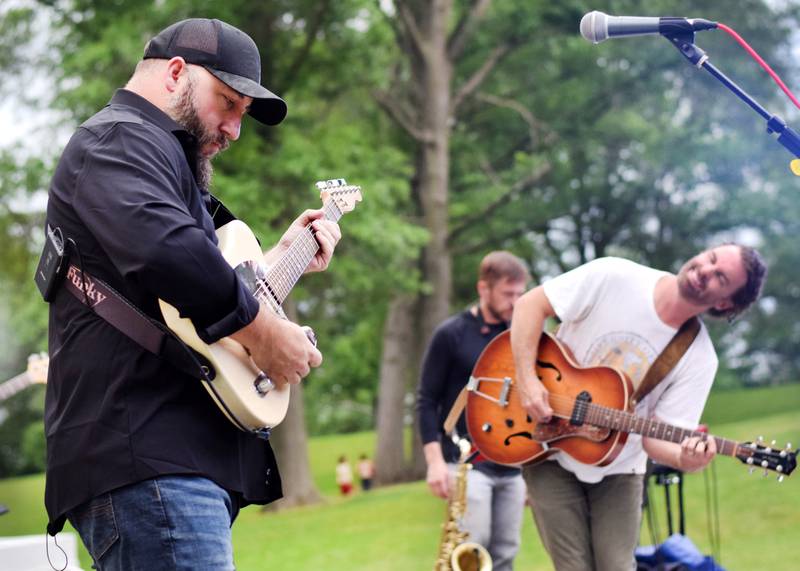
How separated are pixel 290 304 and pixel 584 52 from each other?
8871 mm

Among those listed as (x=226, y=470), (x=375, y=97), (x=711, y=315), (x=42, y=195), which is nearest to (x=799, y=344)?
(x=375, y=97)

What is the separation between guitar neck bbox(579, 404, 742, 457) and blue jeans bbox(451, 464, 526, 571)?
5.55ft

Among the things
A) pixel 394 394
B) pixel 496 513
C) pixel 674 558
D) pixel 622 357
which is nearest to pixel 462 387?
pixel 496 513

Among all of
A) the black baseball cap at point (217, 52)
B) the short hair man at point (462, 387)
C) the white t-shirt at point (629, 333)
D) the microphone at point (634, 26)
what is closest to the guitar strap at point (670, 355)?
the white t-shirt at point (629, 333)

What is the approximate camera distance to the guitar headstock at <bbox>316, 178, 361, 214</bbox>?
3.98 metres

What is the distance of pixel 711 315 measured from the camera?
5.05 metres

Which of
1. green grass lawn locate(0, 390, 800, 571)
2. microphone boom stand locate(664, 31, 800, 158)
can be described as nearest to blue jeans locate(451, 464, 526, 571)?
microphone boom stand locate(664, 31, 800, 158)

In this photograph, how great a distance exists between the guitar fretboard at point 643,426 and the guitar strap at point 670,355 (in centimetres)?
10

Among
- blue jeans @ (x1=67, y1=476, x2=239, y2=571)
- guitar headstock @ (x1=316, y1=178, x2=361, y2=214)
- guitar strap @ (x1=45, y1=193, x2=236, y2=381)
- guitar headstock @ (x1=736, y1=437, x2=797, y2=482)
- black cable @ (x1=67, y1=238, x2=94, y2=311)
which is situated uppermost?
guitar headstock @ (x1=316, y1=178, x2=361, y2=214)

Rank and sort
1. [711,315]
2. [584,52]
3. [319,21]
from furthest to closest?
[584,52]
[319,21]
[711,315]

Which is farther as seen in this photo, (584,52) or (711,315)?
(584,52)

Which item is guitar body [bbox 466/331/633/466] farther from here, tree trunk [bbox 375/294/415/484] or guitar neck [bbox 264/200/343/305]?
tree trunk [bbox 375/294/415/484]

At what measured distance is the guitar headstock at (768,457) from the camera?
15.4 ft

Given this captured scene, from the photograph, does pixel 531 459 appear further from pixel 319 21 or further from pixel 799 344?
pixel 799 344
